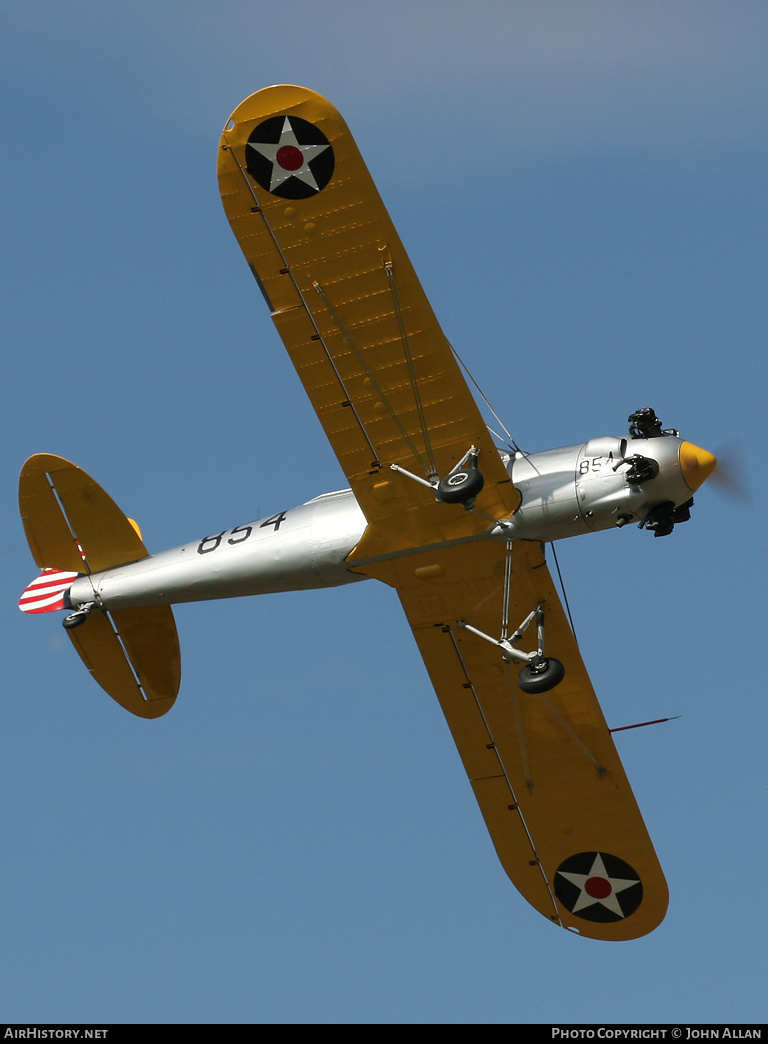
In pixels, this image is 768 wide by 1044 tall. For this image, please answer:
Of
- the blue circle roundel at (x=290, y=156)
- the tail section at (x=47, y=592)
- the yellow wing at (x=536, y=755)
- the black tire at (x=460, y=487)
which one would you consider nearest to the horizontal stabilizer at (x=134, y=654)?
the tail section at (x=47, y=592)

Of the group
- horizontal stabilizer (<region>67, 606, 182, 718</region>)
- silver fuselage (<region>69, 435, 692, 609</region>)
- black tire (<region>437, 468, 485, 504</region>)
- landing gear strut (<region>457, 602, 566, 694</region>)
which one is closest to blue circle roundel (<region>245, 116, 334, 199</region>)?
black tire (<region>437, 468, 485, 504</region>)

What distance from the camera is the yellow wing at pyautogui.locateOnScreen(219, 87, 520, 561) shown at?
13.6 m

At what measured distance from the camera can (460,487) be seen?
13719 millimetres

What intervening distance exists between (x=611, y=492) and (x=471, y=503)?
148cm

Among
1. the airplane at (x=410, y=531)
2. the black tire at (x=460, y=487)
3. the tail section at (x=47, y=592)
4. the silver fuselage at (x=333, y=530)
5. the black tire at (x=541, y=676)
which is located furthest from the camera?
the tail section at (x=47, y=592)

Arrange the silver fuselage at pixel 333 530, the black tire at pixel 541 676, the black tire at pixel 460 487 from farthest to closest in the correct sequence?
1. the silver fuselage at pixel 333 530
2. the black tire at pixel 541 676
3. the black tire at pixel 460 487

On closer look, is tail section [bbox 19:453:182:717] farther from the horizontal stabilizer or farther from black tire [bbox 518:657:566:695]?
black tire [bbox 518:657:566:695]

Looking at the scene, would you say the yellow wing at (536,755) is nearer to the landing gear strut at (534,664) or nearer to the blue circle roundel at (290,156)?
the landing gear strut at (534,664)

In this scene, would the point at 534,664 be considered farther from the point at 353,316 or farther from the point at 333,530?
the point at 353,316

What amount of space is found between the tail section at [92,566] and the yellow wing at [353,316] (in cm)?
316

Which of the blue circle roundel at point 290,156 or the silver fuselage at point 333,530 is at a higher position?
the blue circle roundel at point 290,156

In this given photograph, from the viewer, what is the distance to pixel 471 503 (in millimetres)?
14016

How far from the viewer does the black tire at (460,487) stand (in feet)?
44.9

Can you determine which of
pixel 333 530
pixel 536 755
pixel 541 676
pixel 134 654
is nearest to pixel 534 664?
pixel 541 676
